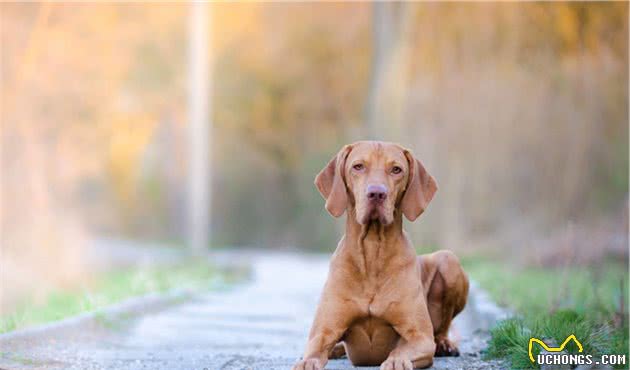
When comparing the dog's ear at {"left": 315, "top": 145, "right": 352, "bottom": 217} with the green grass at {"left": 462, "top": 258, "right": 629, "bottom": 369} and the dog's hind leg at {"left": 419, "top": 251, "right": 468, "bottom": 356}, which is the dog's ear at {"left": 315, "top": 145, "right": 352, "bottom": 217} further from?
the green grass at {"left": 462, "top": 258, "right": 629, "bottom": 369}

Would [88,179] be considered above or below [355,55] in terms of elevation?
below

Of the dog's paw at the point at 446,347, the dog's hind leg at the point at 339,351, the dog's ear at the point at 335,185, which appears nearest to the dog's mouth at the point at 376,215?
the dog's ear at the point at 335,185

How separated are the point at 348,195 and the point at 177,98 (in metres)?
24.3

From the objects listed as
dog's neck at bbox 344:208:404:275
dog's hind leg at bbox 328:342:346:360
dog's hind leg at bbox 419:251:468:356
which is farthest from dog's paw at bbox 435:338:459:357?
dog's neck at bbox 344:208:404:275

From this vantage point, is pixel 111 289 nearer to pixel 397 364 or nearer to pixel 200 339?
pixel 200 339

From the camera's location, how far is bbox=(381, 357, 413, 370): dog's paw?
5.15 metres

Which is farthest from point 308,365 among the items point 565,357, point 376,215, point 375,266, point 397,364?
point 565,357

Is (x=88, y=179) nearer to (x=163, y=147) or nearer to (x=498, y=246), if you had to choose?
(x=163, y=147)

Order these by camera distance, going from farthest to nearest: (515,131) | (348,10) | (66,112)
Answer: (348,10), (66,112), (515,131)

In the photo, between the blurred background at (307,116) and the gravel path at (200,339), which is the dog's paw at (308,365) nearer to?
the gravel path at (200,339)

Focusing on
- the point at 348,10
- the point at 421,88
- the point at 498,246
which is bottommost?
the point at 498,246

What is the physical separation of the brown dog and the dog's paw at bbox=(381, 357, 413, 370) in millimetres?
137

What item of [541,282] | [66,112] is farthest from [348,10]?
[541,282]

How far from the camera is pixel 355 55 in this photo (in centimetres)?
2503
